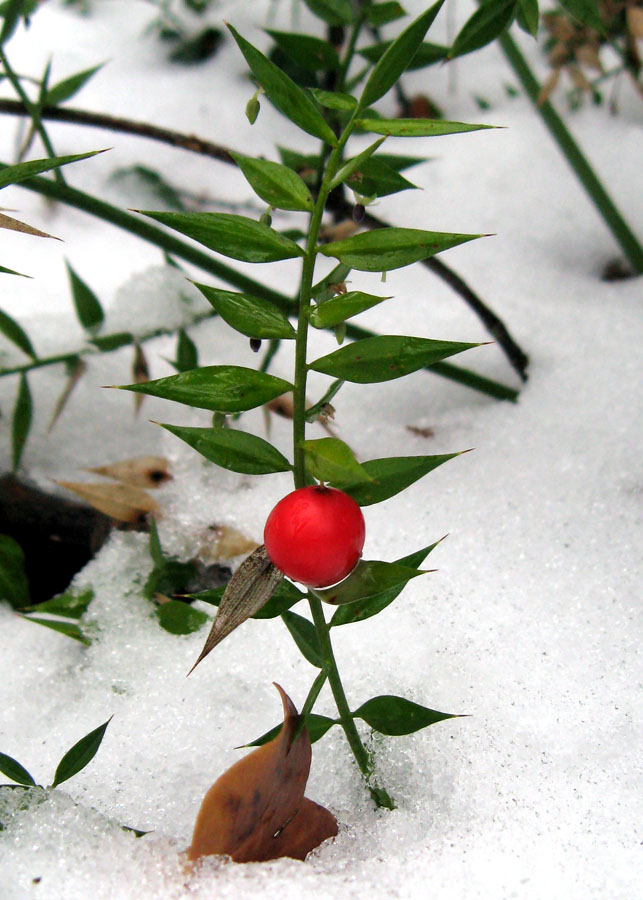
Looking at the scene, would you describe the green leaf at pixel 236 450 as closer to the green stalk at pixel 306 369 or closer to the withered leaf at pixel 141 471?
the green stalk at pixel 306 369

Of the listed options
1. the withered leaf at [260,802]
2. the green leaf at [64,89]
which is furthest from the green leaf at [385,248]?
the green leaf at [64,89]

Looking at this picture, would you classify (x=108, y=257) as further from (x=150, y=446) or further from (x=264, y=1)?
(x=264, y=1)

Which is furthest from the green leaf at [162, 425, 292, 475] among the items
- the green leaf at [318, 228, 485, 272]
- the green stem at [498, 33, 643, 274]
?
the green stem at [498, 33, 643, 274]

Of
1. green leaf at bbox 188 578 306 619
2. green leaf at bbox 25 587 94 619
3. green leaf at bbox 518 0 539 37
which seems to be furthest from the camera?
green leaf at bbox 25 587 94 619

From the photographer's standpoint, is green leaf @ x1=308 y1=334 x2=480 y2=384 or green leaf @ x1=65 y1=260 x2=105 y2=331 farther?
green leaf @ x1=65 y1=260 x2=105 y2=331

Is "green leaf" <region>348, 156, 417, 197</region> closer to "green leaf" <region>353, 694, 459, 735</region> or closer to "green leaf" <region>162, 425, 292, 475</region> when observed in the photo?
"green leaf" <region>162, 425, 292, 475</region>

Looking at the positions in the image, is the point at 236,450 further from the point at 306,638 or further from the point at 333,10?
the point at 333,10

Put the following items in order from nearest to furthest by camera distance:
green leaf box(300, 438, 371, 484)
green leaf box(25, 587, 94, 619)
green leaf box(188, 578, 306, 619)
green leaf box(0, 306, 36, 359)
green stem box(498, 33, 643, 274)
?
green leaf box(300, 438, 371, 484) < green leaf box(188, 578, 306, 619) < green leaf box(25, 587, 94, 619) < green leaf box(0, 306, 36, 359) < green stem box(498, 33, 643, 274)
